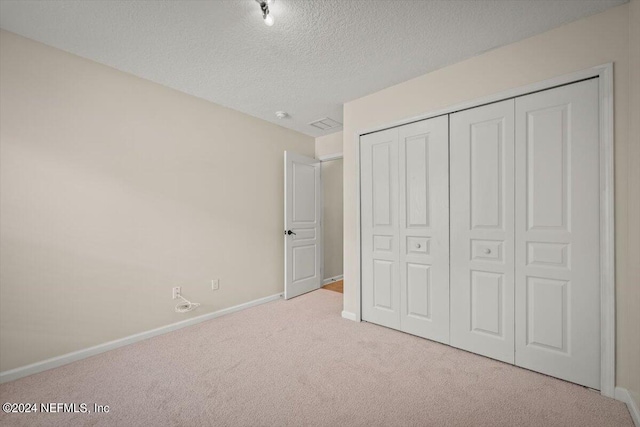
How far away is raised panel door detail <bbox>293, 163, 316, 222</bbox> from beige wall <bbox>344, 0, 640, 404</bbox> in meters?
1.78

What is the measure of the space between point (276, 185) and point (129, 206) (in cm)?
188

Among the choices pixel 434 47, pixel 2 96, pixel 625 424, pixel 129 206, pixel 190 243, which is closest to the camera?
pixel 625 424

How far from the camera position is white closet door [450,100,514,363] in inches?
85.7

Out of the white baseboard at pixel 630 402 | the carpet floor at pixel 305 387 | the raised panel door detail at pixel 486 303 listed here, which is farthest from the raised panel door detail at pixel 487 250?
the white baseboard at pixel 630 402

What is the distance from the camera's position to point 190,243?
120 inches

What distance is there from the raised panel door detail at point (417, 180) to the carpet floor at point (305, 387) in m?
1.19

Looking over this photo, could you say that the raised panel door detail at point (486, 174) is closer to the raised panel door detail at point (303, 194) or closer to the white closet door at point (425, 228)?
the white closet door at point (425, 228)

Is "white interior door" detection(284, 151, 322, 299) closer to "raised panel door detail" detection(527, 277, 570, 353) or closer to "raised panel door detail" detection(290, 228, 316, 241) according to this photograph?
"raised panel door detail" detection(290, 228, 316, 241)

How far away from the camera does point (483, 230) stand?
2.29 m

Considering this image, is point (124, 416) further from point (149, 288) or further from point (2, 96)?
point (2, 96)

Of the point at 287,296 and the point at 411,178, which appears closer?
the point at 411,178

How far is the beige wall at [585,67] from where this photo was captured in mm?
1688

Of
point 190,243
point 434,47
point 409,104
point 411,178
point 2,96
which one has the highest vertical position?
point 434,47

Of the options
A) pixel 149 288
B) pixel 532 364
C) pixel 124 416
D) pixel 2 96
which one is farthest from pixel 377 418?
pixel 2 96
